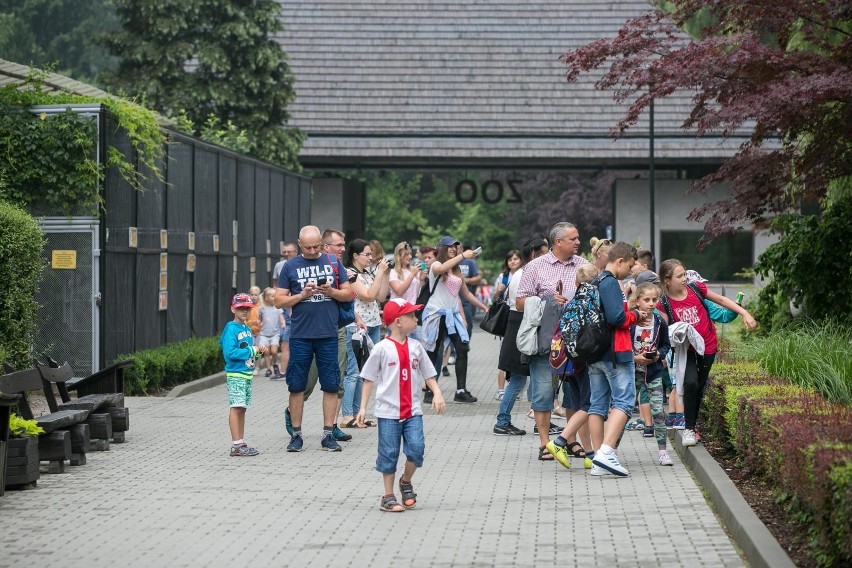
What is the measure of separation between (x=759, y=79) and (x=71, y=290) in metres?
8.72

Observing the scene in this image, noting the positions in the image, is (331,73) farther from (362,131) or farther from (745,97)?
(745,97)

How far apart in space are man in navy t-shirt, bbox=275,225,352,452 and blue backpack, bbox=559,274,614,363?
2543 mm

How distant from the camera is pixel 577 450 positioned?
12461 mm

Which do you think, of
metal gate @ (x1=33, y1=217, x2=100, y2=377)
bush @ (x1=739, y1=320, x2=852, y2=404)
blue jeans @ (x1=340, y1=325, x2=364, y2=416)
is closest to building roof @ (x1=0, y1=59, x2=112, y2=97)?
metal gate @ (x1=33, y1=217, x2=100, y2=377)

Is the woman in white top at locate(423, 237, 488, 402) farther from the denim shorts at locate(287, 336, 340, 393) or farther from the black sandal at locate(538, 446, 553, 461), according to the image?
the black sandal at locate(538, 446, 553, 461)

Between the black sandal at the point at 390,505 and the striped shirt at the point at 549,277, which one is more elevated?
the striped shirt at the point at 549,277

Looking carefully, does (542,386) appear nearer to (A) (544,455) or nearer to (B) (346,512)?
(A) (544,455)

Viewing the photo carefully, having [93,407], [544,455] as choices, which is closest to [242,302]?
[93,407]

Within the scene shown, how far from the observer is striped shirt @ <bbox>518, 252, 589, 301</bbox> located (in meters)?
12.5

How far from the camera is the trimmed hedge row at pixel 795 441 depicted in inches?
282

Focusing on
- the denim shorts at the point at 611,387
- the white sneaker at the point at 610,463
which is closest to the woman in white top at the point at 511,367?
the denim shorts at the point at 611,387

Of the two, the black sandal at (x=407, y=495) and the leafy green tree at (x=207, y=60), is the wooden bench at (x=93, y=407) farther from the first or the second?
the leafy green tree at (x=207, y=60)

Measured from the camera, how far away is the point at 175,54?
32.2 m

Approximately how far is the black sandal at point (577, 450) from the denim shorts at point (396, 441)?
117 inches
